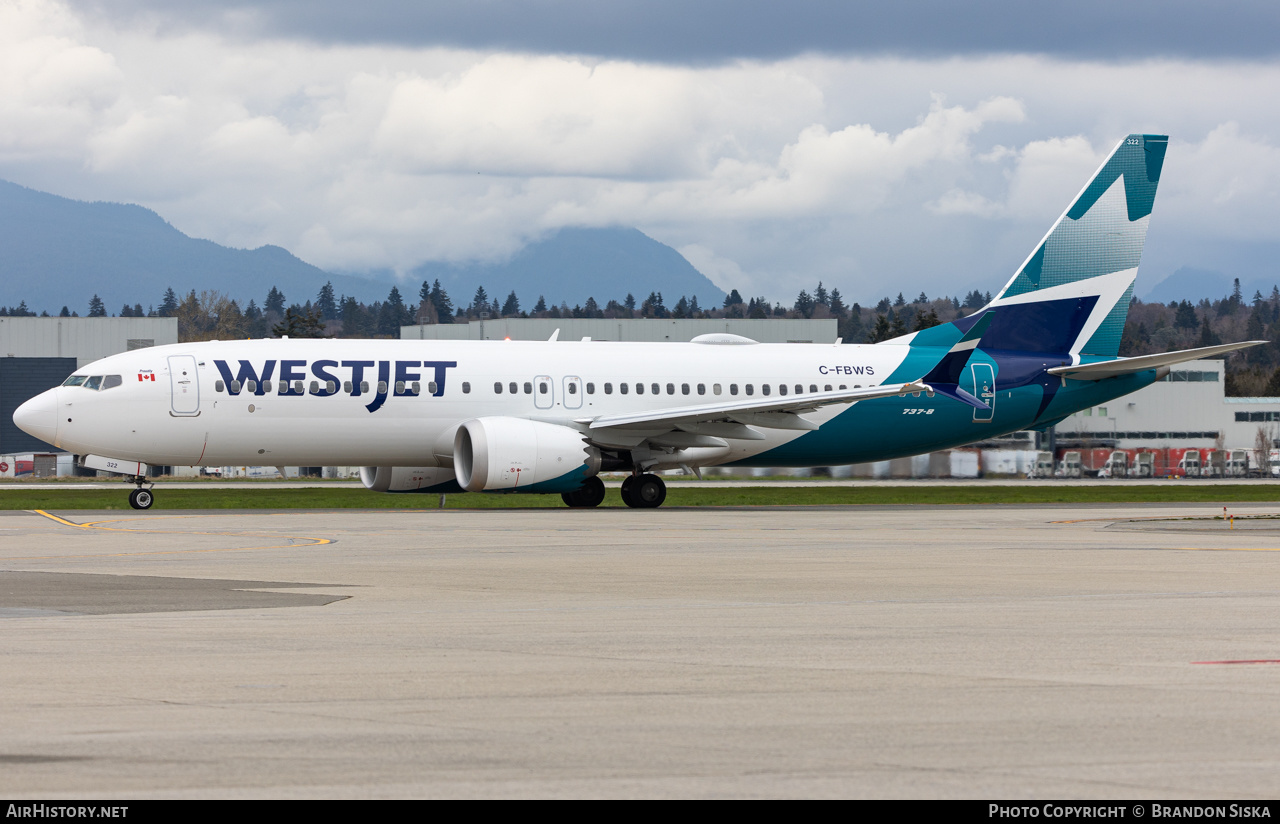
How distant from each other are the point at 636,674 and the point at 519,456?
24.2 meters

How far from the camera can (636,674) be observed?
11.2 metres

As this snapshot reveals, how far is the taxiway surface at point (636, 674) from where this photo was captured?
791 centimetres

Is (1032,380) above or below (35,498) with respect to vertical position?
above

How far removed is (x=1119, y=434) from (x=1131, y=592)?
85367mm

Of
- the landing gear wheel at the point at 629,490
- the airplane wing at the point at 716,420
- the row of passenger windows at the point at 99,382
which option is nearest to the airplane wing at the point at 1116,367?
the airplane wing at the point at 716,420

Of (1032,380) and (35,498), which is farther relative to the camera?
(35,498)

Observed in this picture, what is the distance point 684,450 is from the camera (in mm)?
39031

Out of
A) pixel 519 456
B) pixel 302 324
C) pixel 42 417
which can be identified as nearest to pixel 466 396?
pixel 519 456

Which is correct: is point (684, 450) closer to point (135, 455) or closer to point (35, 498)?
point (135, 455)

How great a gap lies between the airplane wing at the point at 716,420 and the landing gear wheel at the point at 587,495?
220 centimetres

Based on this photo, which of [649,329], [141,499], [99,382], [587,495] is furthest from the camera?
[649,329]

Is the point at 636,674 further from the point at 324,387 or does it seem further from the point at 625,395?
the point at 625,395
